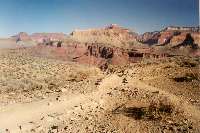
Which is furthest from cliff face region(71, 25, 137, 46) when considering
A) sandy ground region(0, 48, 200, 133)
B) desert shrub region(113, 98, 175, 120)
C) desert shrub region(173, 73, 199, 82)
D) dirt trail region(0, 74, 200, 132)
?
desert shrub region(113, 98, 175, 120)

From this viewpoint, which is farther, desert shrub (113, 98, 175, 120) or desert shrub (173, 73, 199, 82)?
desert shrub (173, 73, 199, 82)

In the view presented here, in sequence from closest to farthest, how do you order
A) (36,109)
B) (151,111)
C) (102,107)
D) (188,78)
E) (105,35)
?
1. (151,111)
2. (36,109)
3. (102,107)
4. (188,78)
5. (105,35)

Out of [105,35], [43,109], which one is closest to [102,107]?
[43,109]

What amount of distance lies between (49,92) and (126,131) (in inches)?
198

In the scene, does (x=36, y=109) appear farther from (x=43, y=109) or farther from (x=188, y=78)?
(x=188, y=78)

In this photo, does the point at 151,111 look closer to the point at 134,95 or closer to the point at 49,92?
the point at 134,95

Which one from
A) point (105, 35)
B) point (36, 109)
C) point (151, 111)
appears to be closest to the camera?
point (151, 111)

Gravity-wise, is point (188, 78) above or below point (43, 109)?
above

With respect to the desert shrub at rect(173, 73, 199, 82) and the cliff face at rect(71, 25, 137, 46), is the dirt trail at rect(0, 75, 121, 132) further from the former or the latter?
the cliff face at rect(71, 25, 137, 46)

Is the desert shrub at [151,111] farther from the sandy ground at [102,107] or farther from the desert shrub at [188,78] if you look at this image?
the desert shrub at [188,78]

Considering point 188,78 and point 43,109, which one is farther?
point 188,78

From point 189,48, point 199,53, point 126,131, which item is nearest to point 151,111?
point 126,131

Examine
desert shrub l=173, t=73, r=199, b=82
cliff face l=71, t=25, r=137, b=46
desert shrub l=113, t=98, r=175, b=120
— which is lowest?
desert shrub l=113, t=98, r=175, b=120

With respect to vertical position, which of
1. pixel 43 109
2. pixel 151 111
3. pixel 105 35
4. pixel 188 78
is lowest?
pixel 151 111
